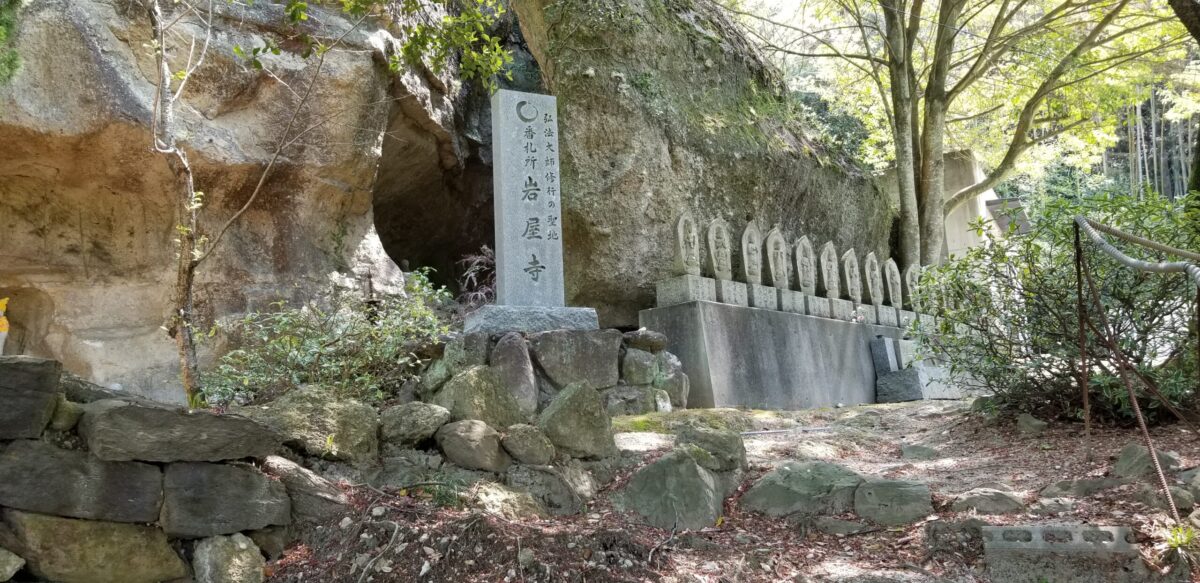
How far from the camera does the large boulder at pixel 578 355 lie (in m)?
6.77

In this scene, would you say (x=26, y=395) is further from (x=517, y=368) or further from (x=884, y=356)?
(x=884, y=356)

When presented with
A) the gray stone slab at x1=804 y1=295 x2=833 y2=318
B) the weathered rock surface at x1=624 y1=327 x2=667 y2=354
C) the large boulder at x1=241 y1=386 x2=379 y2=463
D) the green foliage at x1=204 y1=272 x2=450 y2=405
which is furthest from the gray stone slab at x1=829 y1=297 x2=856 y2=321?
the large boulder at x1=241 y1=386 x2=379 y2=463

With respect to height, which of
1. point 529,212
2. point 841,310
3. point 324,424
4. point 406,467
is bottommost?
point 406,467

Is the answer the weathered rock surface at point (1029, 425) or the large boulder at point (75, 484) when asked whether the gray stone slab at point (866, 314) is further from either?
the large boulder at point (75, 484)

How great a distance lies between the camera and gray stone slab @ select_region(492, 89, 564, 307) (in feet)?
24.4

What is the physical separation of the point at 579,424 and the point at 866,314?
7.46 metres

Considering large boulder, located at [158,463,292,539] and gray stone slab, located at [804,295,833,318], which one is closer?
large boulder, located at [158,463,292,539]

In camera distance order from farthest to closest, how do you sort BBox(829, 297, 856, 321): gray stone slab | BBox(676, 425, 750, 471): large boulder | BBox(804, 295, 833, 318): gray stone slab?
BBox(829, 297, 856, 321): gray stone slab, BBox(804, 295, 833, 318): gray stone slab, BBox(676, 425, 750, 471): large boulder

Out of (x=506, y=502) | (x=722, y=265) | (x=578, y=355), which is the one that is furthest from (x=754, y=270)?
(x=506, y=502)

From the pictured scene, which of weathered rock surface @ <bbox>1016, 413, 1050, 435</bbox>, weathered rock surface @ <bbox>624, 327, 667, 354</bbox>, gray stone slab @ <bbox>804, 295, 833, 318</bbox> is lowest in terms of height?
weathered rock surface @ <bbox>1016, 413, 1050, 435</bbox>

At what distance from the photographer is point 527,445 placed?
4.41m

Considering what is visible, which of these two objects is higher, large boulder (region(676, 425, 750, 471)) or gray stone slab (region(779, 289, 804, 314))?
gray stone slab (region(779, 289, 804, 314))

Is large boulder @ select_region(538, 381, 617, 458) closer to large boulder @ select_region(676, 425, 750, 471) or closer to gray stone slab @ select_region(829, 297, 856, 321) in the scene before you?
large boulder @ select_region(676, 425, 750, 471)

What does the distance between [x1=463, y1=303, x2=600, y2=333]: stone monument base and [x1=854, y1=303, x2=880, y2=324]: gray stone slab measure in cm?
493
